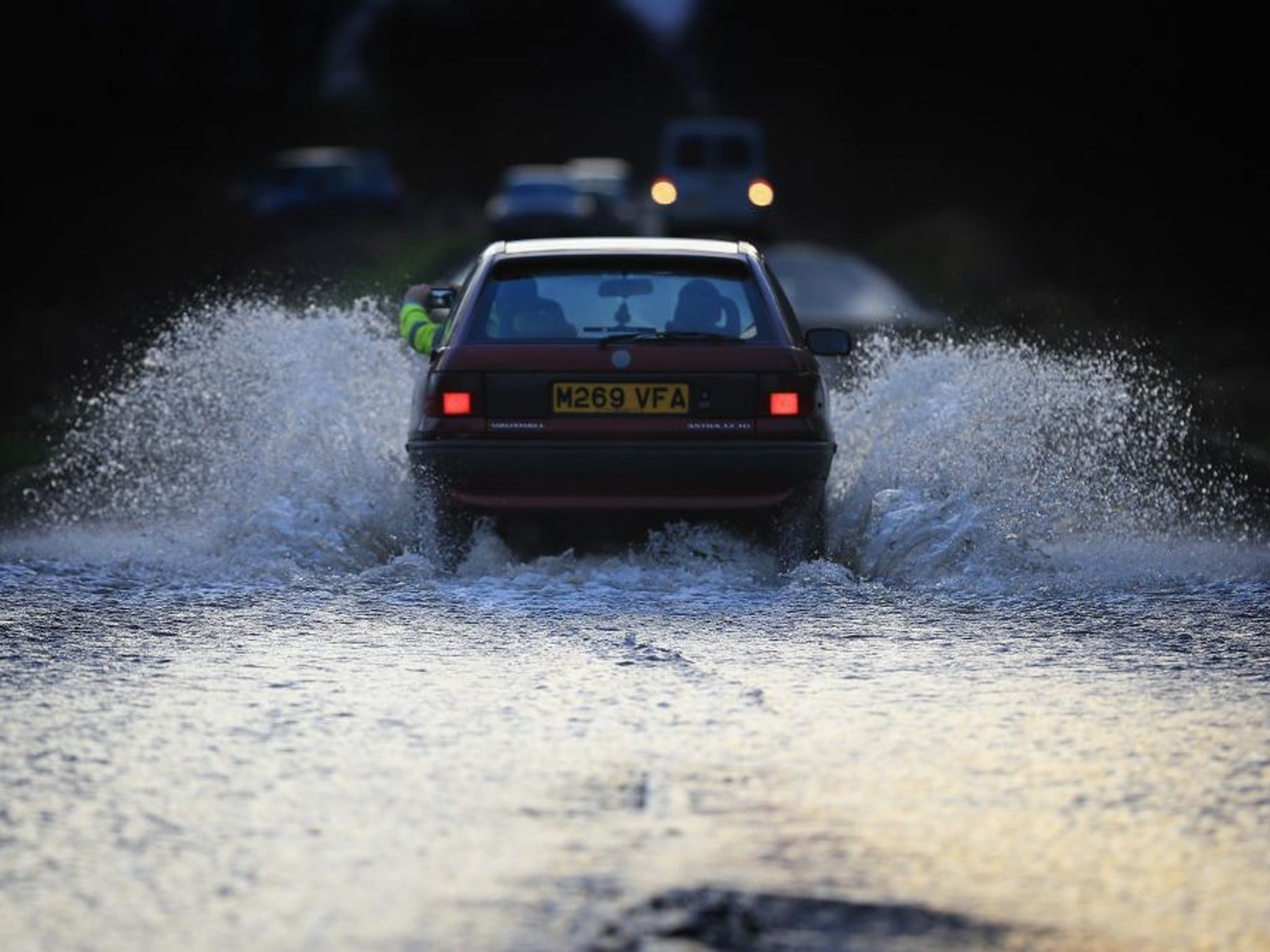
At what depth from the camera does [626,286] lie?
11.1 meters

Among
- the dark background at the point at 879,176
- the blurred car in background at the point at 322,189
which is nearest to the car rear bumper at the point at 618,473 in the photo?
the dark background at the point at 879,176

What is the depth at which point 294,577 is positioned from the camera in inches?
425

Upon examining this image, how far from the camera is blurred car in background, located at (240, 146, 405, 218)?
168 feet

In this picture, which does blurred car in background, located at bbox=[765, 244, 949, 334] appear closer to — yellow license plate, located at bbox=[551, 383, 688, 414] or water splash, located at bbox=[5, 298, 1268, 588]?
water splash, located at bbox=[5, 298, 1268, 588]

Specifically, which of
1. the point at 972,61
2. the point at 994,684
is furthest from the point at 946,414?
the point at 972,61

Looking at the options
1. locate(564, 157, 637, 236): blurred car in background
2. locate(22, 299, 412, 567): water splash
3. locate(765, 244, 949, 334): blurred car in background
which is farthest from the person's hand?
locate(564, 157, 637, 236): blurred car in background

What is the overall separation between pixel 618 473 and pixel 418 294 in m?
2.80

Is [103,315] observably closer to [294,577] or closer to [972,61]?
[294,577]

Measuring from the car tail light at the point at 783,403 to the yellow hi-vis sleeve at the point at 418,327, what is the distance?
6.49 feet

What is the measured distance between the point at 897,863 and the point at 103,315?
21102 millimetres

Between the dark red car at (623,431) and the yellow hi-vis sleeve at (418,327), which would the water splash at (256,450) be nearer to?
the yellow hi-vis sleeve at (418,327)

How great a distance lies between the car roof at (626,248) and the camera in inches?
440

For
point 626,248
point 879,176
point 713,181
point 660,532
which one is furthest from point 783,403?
point 879,176

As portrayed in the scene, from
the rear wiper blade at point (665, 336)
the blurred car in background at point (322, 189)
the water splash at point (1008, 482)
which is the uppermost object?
the blurred car in background at point (322, 189)
